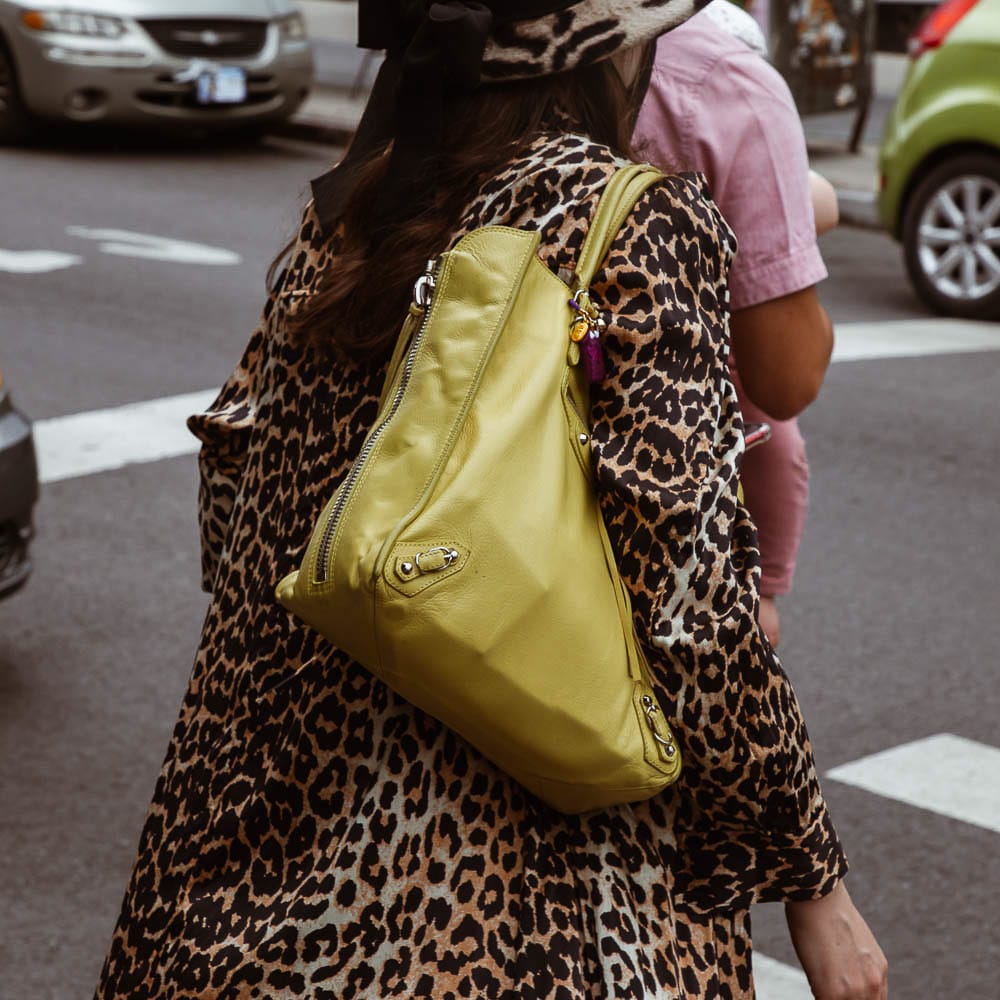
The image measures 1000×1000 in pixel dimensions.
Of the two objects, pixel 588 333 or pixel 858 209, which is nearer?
pixel 588 333

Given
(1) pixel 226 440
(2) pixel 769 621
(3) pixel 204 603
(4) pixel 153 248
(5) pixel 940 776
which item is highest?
(1) pixel 226 440

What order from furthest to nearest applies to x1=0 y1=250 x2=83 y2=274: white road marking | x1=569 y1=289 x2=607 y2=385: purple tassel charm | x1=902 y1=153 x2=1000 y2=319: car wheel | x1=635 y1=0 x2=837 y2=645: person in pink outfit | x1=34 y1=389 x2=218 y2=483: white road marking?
x1=0 y1=250 x2=83 y2=274: white road marking
x1=902 y1=153 x2=1000 y2=319: car wheel
x1=34 y1=389 x2=218 y2=483: white road marking
x1=635 y1=0 x2=837 y2=645: person in pink outfit
x1=569 y1=289 x2=607 y2=385: purple tassel charm


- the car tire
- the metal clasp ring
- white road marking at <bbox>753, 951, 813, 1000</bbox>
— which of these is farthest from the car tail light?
the metal clasp ring

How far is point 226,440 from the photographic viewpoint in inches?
76.8

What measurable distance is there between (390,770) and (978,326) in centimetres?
836

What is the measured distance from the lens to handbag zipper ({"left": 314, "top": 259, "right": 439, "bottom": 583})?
154 cm

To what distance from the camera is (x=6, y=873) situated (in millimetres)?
3861

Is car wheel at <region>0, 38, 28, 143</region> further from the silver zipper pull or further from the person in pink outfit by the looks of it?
the silver zipper pull

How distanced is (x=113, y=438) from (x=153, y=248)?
152 inches

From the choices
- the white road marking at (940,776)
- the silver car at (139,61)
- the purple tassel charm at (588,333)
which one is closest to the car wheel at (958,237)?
the white road marking at (940,776)

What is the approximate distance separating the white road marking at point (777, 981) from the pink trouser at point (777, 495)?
0.94 m

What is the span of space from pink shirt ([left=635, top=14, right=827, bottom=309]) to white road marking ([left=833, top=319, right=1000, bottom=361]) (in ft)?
20.6

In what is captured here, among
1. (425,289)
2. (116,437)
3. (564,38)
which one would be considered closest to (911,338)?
(116,437)

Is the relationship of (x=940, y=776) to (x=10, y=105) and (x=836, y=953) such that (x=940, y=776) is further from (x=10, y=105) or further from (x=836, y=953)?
(x=10, y=105)
